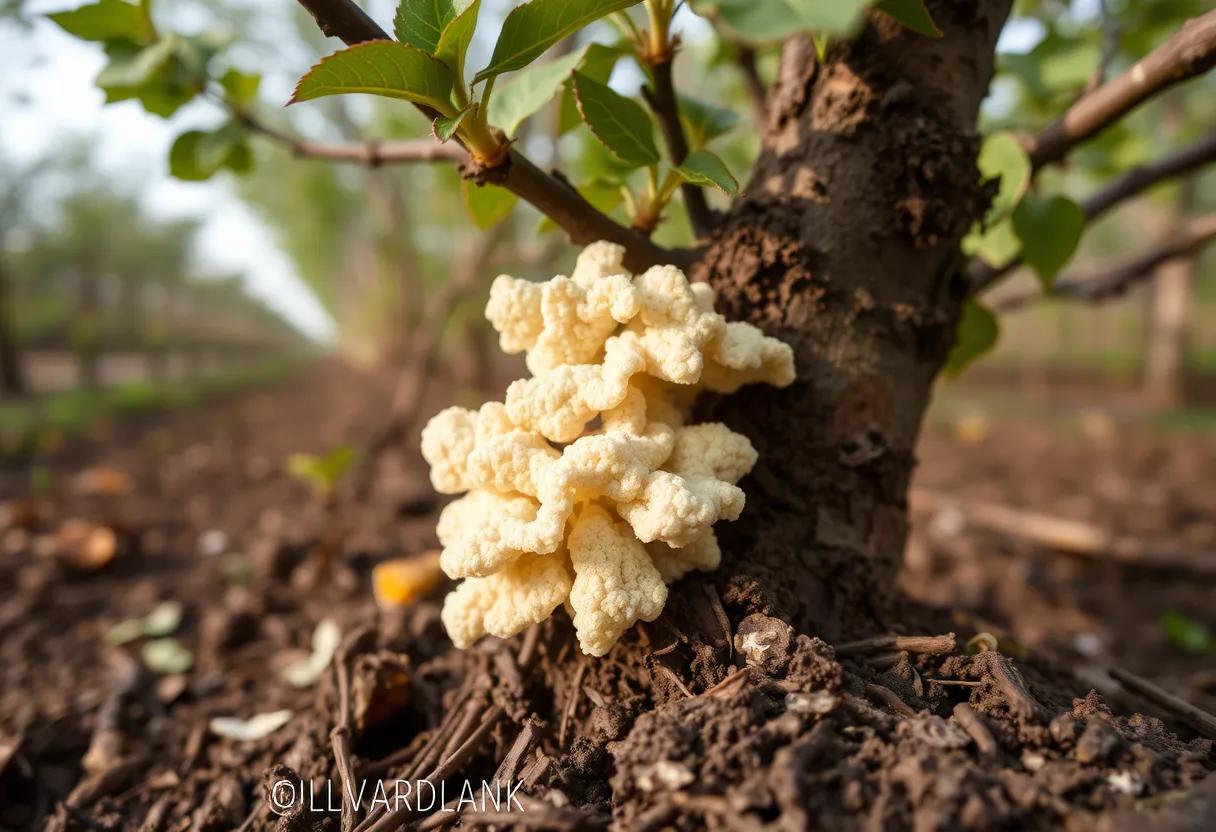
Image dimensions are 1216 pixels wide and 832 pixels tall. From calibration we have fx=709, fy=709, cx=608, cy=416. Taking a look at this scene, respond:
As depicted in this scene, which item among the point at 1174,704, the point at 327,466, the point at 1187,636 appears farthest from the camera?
the point at 327,466

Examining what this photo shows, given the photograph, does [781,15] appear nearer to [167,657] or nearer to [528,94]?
[528,94]

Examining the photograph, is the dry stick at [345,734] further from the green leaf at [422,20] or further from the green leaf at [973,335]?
the green leaf at [973,335]

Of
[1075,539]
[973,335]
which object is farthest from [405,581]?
[1075,539]

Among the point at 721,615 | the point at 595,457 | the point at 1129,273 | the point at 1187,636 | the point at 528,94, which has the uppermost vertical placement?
the point at 528,94

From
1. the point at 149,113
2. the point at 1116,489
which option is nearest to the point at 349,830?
the point at 149,113

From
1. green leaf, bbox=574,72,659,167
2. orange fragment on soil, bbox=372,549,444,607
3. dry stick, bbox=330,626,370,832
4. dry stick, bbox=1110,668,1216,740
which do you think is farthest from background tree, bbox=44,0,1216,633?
orange fragment on soil, bbox=372,549,444,607

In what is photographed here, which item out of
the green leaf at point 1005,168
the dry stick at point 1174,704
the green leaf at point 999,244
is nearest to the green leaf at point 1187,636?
the dry stick at point 1174,704

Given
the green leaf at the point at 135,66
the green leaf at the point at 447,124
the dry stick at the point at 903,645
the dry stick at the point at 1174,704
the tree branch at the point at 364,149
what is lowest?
the dry stick at the point at 1174,704
